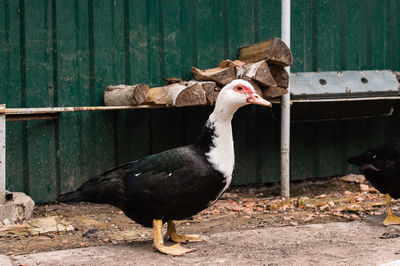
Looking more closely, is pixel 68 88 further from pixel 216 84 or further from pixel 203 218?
pixel 203 218

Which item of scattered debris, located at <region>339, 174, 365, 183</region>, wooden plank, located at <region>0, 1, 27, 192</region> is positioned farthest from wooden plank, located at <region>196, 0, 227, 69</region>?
scattered debris, located at <region>339, 174, 365, 183</region>

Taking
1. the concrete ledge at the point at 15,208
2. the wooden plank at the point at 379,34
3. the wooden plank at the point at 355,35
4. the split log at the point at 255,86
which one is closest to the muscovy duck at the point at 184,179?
the concrete ledge at the point at 15,208

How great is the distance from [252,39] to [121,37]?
5.85 ft

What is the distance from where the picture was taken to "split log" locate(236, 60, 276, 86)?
5770 mm

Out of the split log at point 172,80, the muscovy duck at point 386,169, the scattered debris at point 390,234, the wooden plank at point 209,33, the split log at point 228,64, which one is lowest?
the scattered debris at point 390,234

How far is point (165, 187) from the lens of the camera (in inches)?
162

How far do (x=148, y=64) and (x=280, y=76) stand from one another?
5.33 feet

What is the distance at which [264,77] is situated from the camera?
582 cm

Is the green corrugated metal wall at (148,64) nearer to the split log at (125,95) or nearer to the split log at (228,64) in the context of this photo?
the split log at (125,95)

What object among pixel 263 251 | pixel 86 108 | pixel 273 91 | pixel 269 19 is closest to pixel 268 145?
pixel 273 91

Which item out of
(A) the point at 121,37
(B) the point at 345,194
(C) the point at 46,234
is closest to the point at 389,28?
(B) the point at 345,194

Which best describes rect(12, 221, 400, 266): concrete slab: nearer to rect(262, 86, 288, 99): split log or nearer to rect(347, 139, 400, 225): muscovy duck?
rect(347, 139, 400, 225): muscovy duck

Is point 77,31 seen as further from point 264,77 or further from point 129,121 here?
point 264,77

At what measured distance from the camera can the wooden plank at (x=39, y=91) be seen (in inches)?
233
